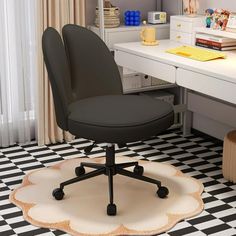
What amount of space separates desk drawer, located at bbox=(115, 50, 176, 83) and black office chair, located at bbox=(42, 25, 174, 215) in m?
0.31

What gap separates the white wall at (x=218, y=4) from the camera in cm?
379

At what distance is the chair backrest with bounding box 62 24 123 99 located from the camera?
3.24m

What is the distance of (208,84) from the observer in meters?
3.10

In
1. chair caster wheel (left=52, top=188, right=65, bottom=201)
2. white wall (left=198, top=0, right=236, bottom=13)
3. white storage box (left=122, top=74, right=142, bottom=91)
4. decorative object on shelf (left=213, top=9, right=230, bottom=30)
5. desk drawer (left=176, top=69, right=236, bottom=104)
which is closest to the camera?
desk drawer (left=176, top=69, right=236, bottom=104)

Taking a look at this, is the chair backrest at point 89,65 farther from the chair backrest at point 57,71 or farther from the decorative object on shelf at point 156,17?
the decorative object on shelf at point 156,17

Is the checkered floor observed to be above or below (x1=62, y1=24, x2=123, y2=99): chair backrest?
below

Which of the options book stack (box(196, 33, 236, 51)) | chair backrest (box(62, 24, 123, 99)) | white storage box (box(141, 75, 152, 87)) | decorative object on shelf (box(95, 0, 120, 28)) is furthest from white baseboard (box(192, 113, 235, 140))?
chair backrest (box(62, 24, 123, 99))

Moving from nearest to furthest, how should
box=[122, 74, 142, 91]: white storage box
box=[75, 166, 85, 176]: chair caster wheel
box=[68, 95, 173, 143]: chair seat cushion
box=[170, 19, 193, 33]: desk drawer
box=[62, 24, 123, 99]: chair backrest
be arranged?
box=[68, 95, 173, 143]: chair seat cushion → box=[62, 24, 123, 99]: chair backrest → box=[75, 166, 85, 176]: chair caster wheel → box=[170, 19, 193, 33]: desk drawer → box=[122, 74, 142, 91]: white storage box

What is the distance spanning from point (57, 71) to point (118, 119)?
42 cm

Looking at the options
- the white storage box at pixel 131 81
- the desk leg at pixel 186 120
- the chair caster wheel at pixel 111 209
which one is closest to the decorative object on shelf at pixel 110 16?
the white storage box at pixel 131 81

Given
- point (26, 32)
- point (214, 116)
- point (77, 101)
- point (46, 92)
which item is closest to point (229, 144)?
point (214, 116)

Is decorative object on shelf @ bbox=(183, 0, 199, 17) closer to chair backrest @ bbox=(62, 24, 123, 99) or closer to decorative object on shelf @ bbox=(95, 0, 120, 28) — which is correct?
decorative object on shelf @ bbox=(95, 0, 120, 28)

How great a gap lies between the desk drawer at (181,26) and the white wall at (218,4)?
9.5 inches

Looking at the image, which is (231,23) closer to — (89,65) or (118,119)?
(89,65)
